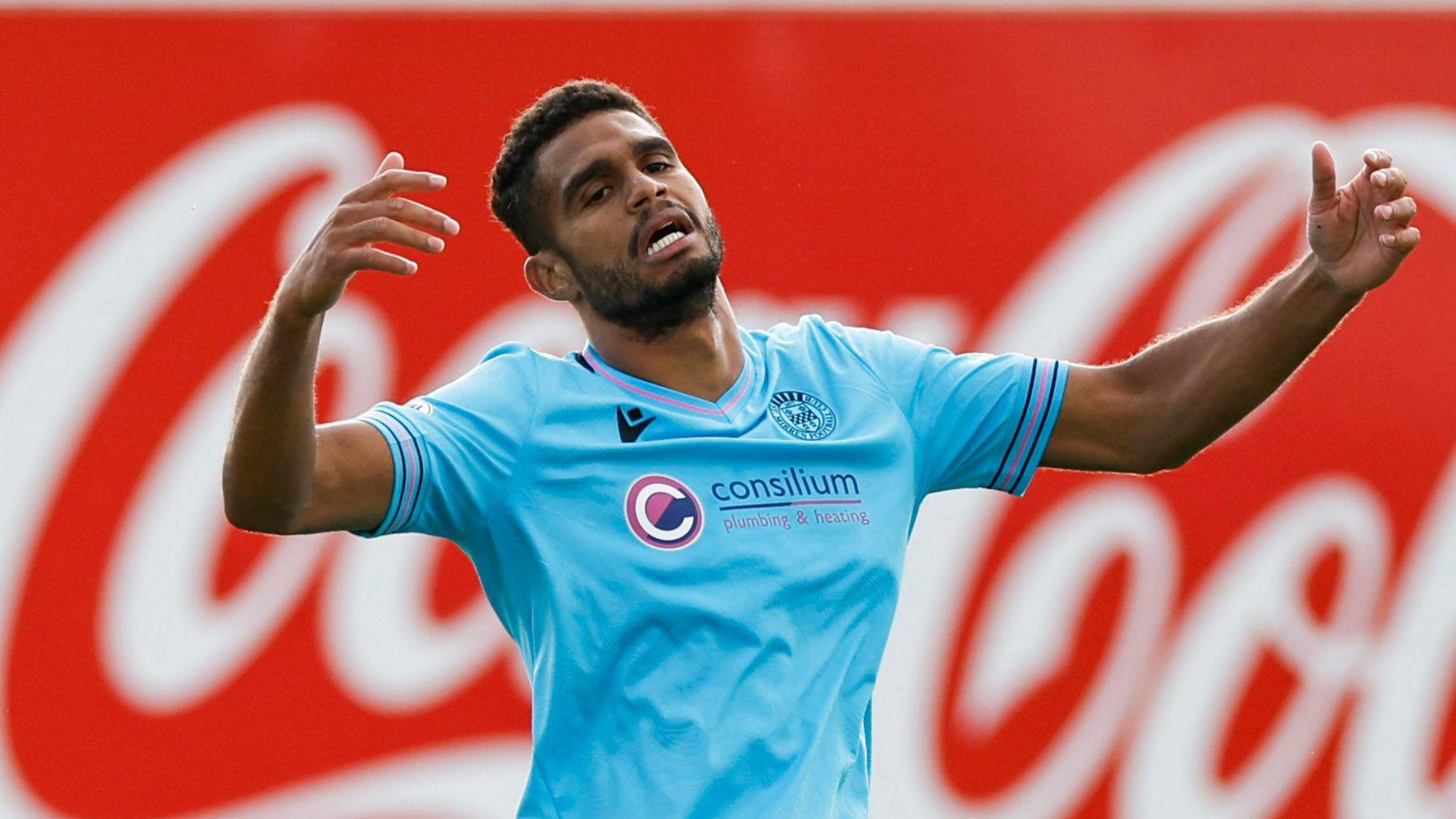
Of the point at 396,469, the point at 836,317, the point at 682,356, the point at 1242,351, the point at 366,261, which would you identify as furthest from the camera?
the point at 836,317

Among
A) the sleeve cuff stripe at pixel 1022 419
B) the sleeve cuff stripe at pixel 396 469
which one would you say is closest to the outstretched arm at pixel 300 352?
the sleeve cuff stripe at pixel 396 469

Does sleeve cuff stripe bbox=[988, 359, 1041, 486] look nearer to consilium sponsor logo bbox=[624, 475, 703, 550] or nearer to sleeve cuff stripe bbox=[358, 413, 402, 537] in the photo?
consilium sponsor logo bbox=[624, 475, 703, 550]

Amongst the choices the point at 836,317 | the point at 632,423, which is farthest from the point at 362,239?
the point at 836,317

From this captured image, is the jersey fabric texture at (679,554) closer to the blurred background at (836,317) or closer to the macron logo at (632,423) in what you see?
the macron logo at (632,423)

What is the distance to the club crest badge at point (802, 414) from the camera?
3309mm

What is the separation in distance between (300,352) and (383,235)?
0.71 ft

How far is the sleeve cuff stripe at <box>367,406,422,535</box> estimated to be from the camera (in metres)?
3.03

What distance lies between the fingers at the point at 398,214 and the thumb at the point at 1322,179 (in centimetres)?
138

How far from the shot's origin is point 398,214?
9.11 feet

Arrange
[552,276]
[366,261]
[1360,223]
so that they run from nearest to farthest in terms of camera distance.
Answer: [366,261] → [1360,223] → [552,276]

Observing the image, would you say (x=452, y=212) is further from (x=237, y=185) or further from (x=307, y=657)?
(x=307, y=657)

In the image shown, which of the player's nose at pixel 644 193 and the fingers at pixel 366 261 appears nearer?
the fingers at pixel 366 261

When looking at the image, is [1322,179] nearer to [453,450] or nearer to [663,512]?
[663,512]

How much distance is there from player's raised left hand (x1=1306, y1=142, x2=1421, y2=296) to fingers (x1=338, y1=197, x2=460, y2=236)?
141 cm
